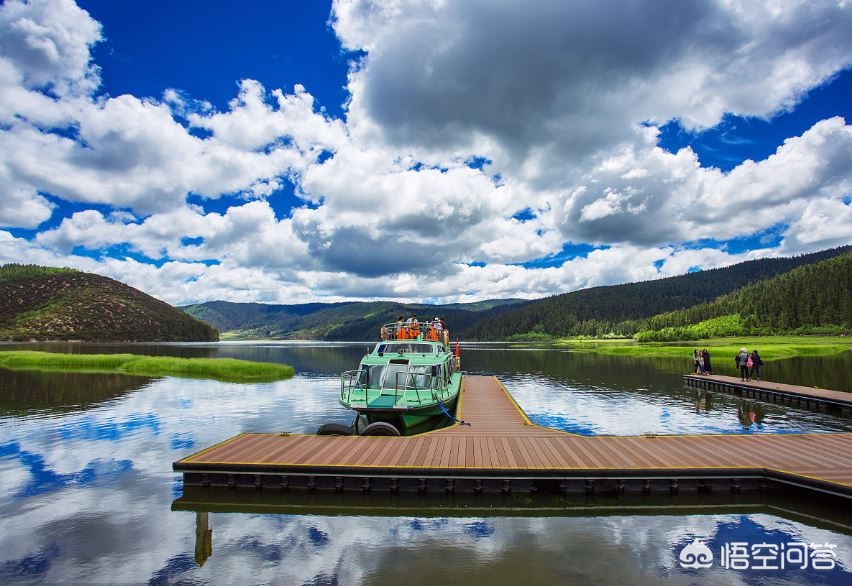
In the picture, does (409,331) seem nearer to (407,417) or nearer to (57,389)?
(407,417)

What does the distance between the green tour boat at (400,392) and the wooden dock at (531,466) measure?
401cm

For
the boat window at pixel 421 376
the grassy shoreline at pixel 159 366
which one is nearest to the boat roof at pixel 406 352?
the boat window at pixel 421 376

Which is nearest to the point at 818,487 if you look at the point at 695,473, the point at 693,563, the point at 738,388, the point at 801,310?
the point at 695,473

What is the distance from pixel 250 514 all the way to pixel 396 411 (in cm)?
982

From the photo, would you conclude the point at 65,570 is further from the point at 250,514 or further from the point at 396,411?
the point at 396,411

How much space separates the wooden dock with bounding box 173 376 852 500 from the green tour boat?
401 cm

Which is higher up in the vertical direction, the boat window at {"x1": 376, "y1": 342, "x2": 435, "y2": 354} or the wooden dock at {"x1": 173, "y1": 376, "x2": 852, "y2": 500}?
the boat window at {"x1": 376, "y1": 342, "x2": 435, "y2": 354}

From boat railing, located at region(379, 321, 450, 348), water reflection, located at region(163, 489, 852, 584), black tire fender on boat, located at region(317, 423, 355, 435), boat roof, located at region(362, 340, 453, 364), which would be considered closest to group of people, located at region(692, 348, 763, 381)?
boat railing, located at region(379, 321, 450, 348)

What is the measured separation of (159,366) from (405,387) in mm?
56093

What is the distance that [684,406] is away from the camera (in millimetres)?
37000

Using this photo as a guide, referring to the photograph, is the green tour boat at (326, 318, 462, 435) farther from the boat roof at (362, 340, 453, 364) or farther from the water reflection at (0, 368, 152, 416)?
the water reflection at (0, 368, 152, 416)

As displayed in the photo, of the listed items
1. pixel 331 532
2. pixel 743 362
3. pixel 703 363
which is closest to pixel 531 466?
pixel 331 532

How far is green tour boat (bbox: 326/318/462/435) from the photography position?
2456cm

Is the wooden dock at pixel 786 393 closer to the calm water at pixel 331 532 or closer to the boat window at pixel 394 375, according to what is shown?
the calm water at pixel 331 532
